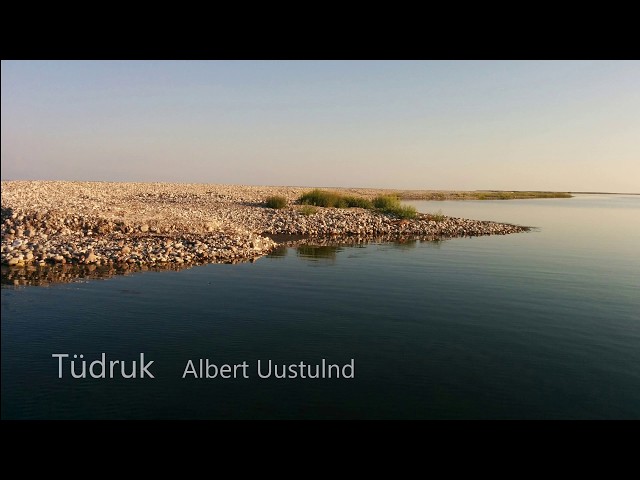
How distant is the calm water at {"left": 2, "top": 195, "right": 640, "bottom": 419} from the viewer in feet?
21.9

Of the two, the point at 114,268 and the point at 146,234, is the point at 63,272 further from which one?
the point at 146,234

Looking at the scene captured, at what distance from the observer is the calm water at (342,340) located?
6680 mm

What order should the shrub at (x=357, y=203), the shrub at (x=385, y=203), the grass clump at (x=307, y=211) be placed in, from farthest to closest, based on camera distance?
the shrub at (x=357, y=203) < the shrub at (x=385, y=203) < the grass clump at (x=307, y=211)

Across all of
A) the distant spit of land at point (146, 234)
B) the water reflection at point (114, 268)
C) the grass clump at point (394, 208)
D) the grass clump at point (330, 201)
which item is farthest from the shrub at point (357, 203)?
the water reflection at point (114, 268)

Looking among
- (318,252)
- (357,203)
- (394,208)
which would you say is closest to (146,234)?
(318,252)

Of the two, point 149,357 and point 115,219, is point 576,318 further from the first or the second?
point 115,219

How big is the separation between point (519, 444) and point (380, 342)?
4284 millimetres

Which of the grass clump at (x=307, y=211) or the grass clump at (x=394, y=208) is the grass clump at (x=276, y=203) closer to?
the grass clump at (x=307, y=211)

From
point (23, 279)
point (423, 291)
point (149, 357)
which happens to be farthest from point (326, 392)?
point (23, 279)

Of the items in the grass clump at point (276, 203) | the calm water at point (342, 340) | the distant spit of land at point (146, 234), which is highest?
the grass clump at point (276, 203)

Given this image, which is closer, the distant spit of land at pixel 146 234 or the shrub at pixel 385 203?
the distant spit of land at pixel 146 234

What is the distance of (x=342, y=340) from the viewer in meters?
9.21

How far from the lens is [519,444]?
4.98 metres

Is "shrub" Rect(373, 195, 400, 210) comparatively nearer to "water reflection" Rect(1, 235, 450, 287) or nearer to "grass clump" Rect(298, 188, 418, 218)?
"grass clump" Rect(298, 188, 418, 218)
